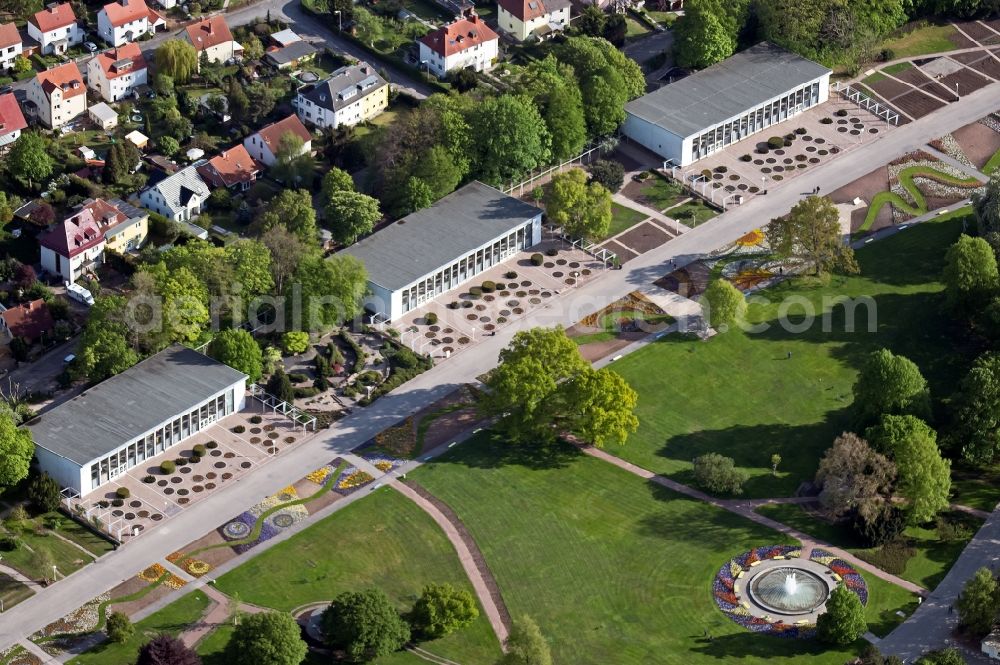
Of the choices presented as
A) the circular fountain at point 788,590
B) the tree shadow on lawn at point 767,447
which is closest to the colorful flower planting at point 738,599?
the circular fountain at point 788,590

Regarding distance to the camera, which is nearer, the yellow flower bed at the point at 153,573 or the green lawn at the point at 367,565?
the green lawn at the point at 367,565

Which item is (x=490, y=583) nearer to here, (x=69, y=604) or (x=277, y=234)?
(x=69, y=604)

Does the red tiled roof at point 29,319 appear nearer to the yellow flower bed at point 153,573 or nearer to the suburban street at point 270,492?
the suburban street at point 270,492

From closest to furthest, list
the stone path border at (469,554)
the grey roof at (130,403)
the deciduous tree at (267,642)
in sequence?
the deciduous tree at (267,642) → the stone path border at (469,554) → the grey roof at (130,403)

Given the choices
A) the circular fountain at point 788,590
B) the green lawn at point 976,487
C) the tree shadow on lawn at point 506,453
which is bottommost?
the circular fountain at point 788,590

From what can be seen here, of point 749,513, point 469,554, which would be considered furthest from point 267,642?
point 749,513

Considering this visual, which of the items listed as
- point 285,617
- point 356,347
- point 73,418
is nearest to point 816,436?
point 356,347

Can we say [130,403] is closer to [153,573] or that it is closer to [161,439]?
[161,439]

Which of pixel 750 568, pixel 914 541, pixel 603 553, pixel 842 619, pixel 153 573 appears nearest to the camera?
pixel 842 619
